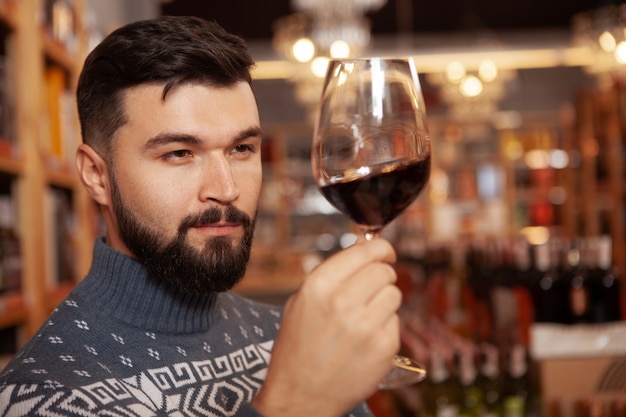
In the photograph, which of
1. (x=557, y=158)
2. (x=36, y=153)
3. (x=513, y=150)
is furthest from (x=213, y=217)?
(x=557, y=158)

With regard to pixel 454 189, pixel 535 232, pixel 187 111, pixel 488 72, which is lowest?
pixel 535 232

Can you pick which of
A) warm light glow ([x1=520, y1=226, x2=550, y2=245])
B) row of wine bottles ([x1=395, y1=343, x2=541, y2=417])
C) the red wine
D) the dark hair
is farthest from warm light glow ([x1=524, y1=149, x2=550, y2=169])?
the red wine

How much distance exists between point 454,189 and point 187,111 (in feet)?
24.4

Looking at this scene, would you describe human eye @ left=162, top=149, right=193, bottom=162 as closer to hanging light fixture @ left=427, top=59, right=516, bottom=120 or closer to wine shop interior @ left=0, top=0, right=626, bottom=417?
wine shop interior @ left=0, top=0, right=626, bottom=417

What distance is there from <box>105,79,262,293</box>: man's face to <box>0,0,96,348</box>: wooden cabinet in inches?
38.8

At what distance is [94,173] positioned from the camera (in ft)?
4.00

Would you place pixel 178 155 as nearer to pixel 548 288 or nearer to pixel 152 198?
pixel 152 198

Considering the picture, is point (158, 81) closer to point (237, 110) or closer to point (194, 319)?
point (237, 110)

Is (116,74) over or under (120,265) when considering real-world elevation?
over

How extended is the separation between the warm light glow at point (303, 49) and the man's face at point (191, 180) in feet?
12.3

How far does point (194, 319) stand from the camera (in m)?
1.20

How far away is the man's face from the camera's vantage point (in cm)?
106

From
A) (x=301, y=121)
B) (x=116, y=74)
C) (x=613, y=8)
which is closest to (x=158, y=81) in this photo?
(x=116, y=74)

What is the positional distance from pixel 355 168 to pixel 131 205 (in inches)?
16.0
